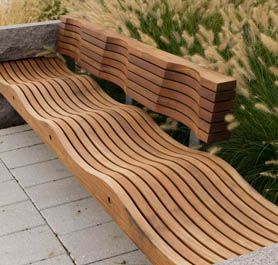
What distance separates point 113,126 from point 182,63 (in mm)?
744

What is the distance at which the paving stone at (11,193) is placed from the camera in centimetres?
463

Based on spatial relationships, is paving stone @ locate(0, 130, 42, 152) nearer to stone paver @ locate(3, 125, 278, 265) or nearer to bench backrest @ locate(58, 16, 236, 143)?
stone paver @ locate(3, 125, 278, 265)

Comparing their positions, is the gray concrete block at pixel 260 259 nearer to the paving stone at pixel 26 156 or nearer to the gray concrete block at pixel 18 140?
the paving stone at pixel 26 156

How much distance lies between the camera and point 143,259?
3801 millimetres

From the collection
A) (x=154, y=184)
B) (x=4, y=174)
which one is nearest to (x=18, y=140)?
(x=4, y=174)

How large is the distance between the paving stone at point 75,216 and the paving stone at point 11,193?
33cm

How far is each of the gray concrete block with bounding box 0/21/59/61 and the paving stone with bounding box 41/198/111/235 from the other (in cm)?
214

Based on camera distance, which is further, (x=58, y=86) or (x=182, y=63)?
(x=58, y=86)

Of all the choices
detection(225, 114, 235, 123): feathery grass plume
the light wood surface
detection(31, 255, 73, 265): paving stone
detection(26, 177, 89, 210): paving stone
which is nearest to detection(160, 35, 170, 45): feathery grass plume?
the light wood surface

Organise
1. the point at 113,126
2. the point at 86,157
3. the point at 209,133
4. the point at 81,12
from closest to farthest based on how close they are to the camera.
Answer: the point at 209,133
the point at 86,157
the point at 113,126
the point at 81,12

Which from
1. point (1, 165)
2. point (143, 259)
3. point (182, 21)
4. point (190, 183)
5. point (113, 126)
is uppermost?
point (182, 21)

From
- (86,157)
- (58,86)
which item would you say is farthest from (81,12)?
(86,157)

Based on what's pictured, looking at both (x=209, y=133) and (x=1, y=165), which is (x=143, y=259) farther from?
(x=1, y=165)

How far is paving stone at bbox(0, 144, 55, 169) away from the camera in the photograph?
17.4 ft
